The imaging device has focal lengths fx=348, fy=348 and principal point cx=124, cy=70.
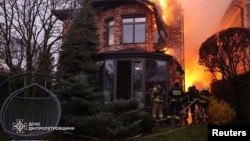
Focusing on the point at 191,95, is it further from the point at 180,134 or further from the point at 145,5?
the point at 145,5

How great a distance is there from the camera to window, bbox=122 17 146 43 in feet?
72.8

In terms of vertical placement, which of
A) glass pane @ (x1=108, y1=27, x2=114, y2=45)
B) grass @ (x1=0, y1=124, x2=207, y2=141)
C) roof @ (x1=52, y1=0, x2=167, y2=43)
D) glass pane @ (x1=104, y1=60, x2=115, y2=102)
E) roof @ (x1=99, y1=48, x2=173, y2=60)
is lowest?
grass @ (x1=0, y1=124, x2=207, y2=141)

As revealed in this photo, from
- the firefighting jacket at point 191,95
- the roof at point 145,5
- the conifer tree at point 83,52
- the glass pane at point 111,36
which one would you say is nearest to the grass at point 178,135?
the firefighting jacket at point 191,95

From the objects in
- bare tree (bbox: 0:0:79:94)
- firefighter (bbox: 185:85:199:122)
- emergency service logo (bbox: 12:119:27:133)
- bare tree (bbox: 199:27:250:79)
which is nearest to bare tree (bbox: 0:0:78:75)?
bare tree (bbox: 0:0:79:94)

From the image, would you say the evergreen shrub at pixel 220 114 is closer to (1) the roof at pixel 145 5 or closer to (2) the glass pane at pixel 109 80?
(2) the glass pane at pixel 109 80

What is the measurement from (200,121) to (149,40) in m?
9.41

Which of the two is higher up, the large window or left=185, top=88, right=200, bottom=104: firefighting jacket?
the large window

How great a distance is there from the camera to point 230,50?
55.5ft

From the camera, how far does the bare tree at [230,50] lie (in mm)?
16906

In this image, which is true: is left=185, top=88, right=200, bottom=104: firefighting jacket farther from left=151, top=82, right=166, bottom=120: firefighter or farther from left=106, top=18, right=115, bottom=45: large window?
left=106, top=18, right=115, bottom=45: large window

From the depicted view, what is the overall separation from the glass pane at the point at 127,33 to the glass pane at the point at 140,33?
0.33 metres

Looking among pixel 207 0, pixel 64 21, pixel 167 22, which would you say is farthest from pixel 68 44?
pixel 207 0

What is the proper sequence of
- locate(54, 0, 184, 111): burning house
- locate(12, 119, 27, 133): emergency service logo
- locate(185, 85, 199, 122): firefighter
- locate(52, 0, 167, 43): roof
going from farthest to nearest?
locate(52, 0, 167, 43): roof, locate(54, 0, 184, 111): burning house, locate(185, 85, 199, 122): firefighter, locate(12, 119, 27, 133): emergency service logo

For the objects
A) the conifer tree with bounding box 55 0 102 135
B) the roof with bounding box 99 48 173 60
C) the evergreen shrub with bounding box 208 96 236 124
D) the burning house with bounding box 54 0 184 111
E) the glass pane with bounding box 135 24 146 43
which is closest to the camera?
the conifer tree with bounding box 55 0 102 135
